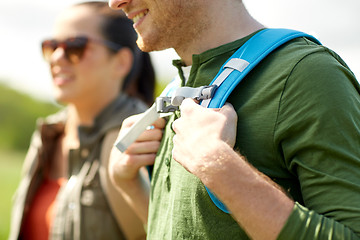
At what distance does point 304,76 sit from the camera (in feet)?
5.84

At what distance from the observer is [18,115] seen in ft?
103

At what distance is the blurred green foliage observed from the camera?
2855 cm

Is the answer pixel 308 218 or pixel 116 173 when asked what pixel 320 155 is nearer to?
pixel 308 218

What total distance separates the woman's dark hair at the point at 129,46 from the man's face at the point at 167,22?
2.21m

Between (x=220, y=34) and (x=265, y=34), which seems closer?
(x=265, y=34)

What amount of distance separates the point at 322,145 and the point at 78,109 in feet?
10.0

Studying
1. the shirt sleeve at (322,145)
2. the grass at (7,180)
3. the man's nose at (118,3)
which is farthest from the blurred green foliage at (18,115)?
the shirt sleeve at (322,145)

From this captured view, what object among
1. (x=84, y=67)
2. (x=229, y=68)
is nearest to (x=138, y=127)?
(x=229, y=68)

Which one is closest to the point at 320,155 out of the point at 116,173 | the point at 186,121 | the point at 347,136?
the point at 347,136

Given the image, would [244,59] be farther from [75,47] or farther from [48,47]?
[48,47]

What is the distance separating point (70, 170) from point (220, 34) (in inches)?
93.5

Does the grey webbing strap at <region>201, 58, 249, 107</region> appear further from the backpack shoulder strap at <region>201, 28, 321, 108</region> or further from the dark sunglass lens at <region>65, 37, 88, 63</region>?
the dark sunglass lens at <region>65, 37, 88, 63</region>

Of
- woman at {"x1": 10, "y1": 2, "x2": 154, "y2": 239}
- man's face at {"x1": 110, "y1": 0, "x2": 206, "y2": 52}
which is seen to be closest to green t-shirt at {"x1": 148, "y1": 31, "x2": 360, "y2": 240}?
man's face at {"x1": 110, "y1": 0, "x2": 206, "y2": 52}

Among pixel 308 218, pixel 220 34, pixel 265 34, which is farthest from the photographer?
pixel 220 34
